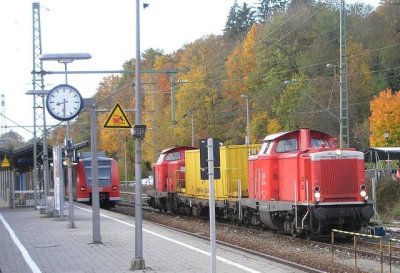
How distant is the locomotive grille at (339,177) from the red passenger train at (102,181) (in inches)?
901

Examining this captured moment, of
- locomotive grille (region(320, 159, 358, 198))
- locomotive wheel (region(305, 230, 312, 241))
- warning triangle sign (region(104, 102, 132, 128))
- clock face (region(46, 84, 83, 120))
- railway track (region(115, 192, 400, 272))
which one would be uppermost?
clock face (region(46, 84, 83, 120))

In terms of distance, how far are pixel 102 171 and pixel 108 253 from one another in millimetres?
23786

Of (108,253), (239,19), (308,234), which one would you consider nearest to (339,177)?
(308,234)

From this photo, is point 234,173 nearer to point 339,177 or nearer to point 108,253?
point 339,177

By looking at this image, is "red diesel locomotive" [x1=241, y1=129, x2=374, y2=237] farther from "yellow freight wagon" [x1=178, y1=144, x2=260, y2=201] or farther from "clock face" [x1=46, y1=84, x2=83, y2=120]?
"clock face" [x1=46, y1=84, x2=83, y2=120]

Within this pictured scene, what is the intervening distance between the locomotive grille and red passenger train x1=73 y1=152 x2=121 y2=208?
901 inches

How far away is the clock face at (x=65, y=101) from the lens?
678 inches

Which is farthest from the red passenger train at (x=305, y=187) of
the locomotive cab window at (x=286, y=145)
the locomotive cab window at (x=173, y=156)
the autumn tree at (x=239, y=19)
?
the autumn tree at (x=239, y=19)

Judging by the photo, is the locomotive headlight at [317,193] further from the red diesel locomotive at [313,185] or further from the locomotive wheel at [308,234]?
the locomotive wheel at [308,234]

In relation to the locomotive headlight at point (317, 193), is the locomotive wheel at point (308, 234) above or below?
below

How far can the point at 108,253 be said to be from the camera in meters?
15.7

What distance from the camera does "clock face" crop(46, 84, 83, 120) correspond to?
17.2 metres

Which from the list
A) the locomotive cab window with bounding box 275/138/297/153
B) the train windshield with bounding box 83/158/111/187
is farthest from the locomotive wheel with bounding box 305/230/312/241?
the train windshield with bounding box 83/158/111/187

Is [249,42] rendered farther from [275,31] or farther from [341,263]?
[341,263]
